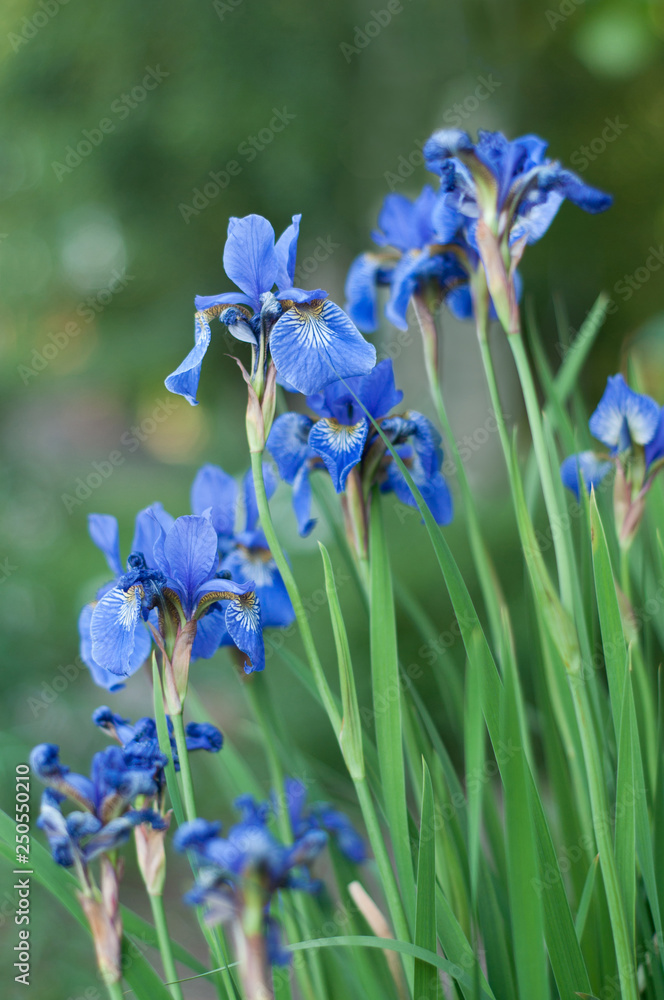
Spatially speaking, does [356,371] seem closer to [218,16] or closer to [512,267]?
[512,267]

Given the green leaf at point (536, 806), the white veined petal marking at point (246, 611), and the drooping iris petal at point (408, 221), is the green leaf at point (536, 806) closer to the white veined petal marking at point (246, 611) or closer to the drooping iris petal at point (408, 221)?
the white veined petal marking at point (246, 611)

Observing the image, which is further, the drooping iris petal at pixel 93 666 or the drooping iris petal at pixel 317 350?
the drooping iris petal at pixel 93 666

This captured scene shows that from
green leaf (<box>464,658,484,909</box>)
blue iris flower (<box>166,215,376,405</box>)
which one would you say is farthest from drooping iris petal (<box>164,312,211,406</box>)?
green leaf (<box>464,658,484,909</box>)

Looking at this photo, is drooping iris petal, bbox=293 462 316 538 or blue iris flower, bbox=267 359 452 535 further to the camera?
drooping iris petal, bbox=293 462 316 538

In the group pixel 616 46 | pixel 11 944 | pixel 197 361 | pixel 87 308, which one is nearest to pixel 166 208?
pixel 87 308
